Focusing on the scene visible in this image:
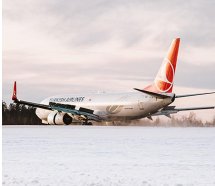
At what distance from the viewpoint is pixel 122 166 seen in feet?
37.4

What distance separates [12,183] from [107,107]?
4105 centimetres

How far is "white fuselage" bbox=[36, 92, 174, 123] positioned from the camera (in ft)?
149

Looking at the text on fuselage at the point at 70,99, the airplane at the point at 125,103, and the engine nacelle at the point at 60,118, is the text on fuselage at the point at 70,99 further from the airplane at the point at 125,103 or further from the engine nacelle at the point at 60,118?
the engine nacelle at the point at 60,118

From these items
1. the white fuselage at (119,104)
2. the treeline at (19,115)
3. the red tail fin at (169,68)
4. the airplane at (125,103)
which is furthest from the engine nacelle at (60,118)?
the treeline at (19,115)

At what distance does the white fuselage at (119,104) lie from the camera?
4538 centimetres

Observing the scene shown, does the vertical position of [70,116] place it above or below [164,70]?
below

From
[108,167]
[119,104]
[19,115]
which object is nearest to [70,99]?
[119,104]

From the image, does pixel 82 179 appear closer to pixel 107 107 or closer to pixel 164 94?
pixel 164 94

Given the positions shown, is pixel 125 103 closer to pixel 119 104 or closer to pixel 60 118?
pixel 119 104

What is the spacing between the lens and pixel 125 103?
157 ft

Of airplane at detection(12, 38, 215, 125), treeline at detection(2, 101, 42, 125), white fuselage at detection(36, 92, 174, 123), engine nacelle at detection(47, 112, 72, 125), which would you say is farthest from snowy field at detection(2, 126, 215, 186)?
treeline at detection(2, 101, 42, 125)

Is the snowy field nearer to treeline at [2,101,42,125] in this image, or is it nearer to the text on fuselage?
the text on fuselage

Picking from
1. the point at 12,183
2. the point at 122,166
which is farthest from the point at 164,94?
the point at 12,183

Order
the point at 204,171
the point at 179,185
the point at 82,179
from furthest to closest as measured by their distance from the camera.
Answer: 1. the point at 204,171
2. the point at 82,179
3. the point at 179,185
